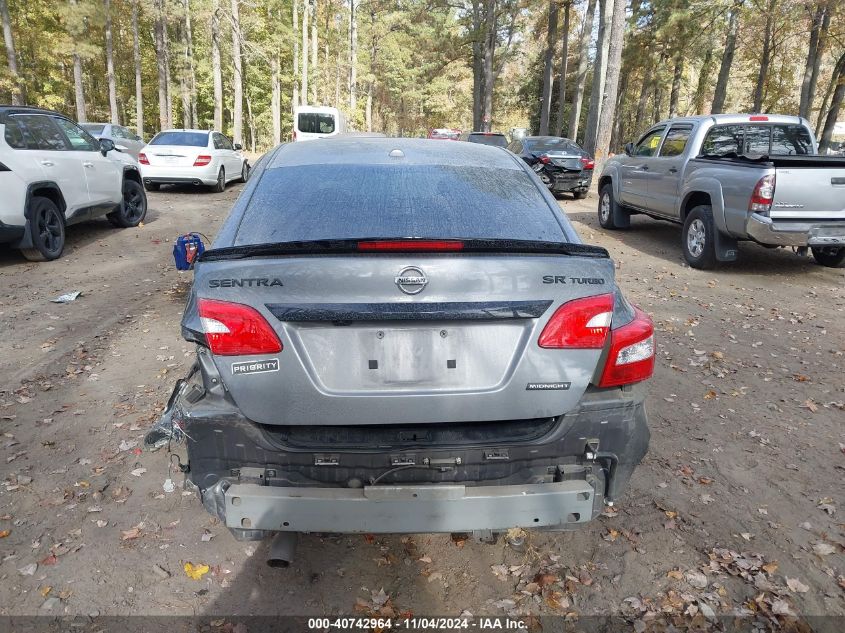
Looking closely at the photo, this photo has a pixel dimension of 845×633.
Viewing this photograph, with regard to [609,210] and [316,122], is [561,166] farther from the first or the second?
[316,122]

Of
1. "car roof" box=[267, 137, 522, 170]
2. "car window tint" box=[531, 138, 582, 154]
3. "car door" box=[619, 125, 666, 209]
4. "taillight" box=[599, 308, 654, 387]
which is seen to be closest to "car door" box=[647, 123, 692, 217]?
"car door" box=[619, 125, 666, 209]

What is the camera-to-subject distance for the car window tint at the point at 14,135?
755cm

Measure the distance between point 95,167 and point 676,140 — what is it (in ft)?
31.0

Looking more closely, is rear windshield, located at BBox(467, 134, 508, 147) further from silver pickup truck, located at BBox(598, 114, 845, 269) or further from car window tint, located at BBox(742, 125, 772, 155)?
car window tint, located at BBox(742, 125, 772, 155)

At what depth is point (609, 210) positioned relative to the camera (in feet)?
39.4

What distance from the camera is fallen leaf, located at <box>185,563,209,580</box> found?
2703 millimetres

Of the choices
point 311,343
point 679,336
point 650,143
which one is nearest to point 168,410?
point 311,343

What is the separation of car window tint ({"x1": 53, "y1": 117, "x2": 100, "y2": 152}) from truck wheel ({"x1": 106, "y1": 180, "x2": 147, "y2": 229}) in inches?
47.3

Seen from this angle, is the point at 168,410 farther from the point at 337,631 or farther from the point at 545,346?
the point at 545,346

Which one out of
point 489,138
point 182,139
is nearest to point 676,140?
point 489,138

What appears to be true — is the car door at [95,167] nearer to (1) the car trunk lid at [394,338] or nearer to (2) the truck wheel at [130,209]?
(2) the truck wheel at [130,209]

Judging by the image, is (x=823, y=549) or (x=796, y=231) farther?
(x=796, y=231)

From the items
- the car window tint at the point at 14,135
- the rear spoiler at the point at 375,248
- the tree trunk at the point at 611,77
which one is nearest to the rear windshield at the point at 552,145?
the tree trunk at the point at 611,77

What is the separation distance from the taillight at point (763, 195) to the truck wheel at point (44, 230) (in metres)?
9.41
